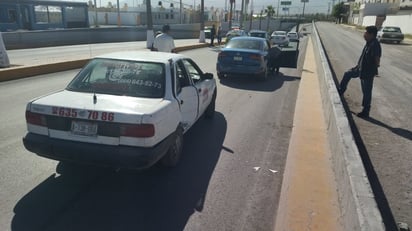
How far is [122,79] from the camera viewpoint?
4477 mm

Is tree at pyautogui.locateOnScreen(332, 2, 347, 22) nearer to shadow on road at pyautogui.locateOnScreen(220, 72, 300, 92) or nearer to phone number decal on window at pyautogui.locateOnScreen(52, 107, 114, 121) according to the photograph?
shadow on road at pyautogui.locateOnScreen(220, 72, 300, 92)

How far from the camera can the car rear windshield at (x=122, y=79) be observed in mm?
4348

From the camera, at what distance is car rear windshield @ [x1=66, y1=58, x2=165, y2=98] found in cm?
435

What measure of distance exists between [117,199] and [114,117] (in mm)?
932

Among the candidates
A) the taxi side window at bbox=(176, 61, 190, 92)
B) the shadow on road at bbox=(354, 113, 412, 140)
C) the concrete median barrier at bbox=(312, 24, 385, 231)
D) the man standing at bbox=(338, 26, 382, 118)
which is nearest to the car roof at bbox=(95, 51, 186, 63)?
the taxi side window at bbox=(176, 61, 190, 92)

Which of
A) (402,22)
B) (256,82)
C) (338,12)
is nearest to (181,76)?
(256,82)

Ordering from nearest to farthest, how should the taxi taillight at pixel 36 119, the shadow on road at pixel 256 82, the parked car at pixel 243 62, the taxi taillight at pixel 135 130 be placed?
the taxi taillight at pixel 135 130
the taxi taillight at pixel 36 119
the shadow on road at pixel 256 82
the parked car at pixel 243 62

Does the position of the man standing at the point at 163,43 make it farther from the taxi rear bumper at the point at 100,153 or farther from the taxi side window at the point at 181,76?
the taxi rear bumper at the point at 100,153

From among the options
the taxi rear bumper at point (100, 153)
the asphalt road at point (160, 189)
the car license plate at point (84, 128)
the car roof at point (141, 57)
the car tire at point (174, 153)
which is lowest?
the asphalt road at point (160, 189)

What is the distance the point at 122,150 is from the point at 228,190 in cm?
137

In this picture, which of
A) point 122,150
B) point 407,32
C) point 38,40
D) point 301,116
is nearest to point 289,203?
point 122,150

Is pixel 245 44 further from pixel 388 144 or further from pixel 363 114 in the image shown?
pixel 388 144

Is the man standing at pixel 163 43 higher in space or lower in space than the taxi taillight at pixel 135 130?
higher

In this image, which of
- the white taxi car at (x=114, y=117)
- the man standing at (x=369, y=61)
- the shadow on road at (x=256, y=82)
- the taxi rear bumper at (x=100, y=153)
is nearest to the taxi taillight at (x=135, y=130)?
the white taxi car at (x=114, y=117)
